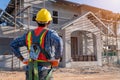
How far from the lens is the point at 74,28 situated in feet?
58.2

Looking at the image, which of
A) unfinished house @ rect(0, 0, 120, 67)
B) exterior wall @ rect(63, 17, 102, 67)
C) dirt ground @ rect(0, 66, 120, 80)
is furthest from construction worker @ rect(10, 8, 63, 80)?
exterior wall @ rect(63, 17, 102, 67)

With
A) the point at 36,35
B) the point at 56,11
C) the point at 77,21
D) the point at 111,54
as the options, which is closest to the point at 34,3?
the point at 56,11

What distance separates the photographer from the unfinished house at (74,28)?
17.0 meters

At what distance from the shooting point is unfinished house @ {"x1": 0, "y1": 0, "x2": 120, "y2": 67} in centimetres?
1700

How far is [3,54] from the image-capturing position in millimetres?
16109

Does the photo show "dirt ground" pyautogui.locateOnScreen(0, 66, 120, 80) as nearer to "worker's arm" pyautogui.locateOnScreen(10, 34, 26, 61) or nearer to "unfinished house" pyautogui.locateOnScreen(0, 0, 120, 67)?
"unfinished house" pyautogui.locateOnScreen(0, 0, 120, 67)

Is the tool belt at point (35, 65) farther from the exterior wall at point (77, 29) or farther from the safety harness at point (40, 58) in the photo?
the exterior wall at point (77, 29)

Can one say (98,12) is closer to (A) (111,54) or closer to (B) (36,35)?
(A) (111,54)

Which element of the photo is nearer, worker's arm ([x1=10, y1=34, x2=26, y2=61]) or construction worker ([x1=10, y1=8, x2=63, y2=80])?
construction worker ([x1=10, y1=8, x2=63, y2=80])

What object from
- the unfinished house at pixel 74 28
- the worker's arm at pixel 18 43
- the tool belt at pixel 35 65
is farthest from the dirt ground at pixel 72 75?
the tool belt at pixel 35 65

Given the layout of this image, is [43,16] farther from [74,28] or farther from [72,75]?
[74,28]

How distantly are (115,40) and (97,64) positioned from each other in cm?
483

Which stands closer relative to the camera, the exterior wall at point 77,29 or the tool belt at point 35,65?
the tool belt at point 35,65

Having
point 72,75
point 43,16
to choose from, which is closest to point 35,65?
point 43,16
